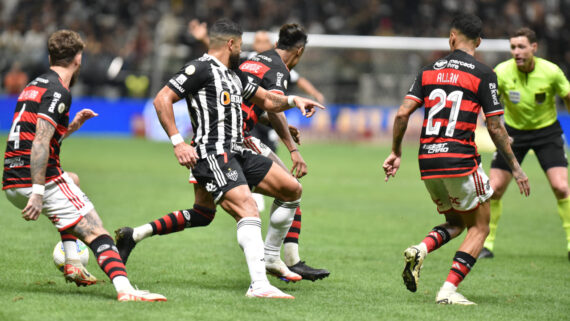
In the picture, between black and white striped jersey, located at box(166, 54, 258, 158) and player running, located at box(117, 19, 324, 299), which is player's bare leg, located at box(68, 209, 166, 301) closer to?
player running, located at box(117, 19, 324, 299)

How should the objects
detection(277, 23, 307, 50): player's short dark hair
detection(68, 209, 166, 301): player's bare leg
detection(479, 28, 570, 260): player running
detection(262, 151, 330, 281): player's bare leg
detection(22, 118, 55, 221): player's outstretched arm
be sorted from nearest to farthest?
detection(22, 118, 55, 221): player's outstretched arm < detection(68, 209, 166, 301): player's bare leg < detection(262, 151, 330, 281): player's bare leg < detection(277, 23, 307, 50): player's short dark hair < detection(479, 28, 570, 260): player running

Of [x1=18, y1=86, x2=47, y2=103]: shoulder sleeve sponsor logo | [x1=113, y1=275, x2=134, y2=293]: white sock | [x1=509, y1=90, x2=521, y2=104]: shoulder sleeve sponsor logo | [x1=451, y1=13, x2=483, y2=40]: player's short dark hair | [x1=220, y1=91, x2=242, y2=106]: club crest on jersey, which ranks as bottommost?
[x1=113, y1=275, x2=134, y2=293]: white sock

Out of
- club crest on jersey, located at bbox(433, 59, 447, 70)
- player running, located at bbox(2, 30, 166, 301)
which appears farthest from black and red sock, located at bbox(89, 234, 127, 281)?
club crest on jersey, located at bbox(433, 59, 447, 70)

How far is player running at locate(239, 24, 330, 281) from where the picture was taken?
24.1 ft

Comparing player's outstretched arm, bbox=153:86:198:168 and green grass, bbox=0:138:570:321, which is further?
player's outstretched arm, bbox=153:86:198:168

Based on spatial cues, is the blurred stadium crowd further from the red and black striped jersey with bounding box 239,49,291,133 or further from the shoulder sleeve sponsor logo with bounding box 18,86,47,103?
the shoulder sleeve sponsor logo with bounding box 18,86,47,103

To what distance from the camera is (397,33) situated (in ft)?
102

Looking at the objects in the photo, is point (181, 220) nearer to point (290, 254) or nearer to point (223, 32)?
point (290, 254)

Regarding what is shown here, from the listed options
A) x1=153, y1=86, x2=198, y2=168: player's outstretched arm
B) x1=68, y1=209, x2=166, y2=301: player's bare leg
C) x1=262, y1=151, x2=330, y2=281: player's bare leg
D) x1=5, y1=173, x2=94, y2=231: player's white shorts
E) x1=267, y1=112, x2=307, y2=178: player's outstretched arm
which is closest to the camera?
x1=68, y1=209, x2=166, y2=301: player's bare leg

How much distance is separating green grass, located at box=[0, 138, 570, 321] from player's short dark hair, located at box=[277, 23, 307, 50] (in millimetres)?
2272

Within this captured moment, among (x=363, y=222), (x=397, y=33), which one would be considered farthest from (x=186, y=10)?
(x=363, y=222)

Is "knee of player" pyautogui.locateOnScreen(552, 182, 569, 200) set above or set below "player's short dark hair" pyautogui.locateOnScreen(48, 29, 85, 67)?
below

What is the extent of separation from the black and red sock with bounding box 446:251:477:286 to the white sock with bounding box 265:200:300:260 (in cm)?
150

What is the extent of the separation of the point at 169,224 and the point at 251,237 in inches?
45.9
